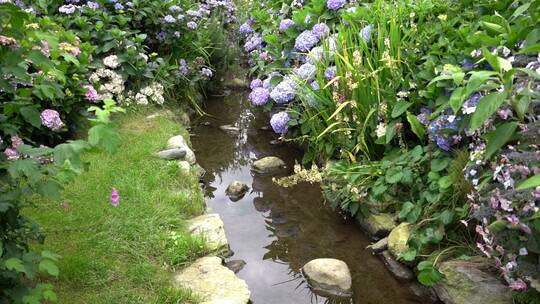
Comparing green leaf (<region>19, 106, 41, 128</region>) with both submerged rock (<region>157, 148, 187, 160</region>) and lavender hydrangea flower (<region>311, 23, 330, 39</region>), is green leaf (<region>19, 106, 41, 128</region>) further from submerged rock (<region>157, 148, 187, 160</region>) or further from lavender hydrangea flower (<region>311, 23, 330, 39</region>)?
lavender hydrangea flower (<region>311, 23, 330, 39</region>)

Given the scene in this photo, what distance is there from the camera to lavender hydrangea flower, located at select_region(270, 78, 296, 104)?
16.2 feet

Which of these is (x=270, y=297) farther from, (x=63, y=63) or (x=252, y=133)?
(x=252, y=133)

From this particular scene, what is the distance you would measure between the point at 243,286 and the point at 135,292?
609 millimetres

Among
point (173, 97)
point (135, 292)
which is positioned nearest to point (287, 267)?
point (135, 292)

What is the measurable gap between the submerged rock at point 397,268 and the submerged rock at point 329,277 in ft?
0.97

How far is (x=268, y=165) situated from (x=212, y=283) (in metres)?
2.07

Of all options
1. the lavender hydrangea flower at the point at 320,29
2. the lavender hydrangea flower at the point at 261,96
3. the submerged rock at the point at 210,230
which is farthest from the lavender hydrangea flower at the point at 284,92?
the submerged rock at the point at 210,230

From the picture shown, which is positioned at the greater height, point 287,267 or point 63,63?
point 63,63

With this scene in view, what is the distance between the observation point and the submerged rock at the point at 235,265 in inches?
140

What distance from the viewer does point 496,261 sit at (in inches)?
110

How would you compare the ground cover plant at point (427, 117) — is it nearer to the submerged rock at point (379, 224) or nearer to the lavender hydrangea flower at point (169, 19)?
the submerged rock at point (379, 224)

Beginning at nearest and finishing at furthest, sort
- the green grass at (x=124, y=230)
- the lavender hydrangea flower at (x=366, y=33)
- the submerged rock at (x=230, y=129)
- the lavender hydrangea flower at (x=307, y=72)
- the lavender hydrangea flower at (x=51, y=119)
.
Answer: the green grass at (x=124, y=230) → the lavender hydrangea flower at (x=51, y=119) → the lavender hydrangea flower at (x=366, y=33) → the lavender hydrangea flower at (x=307, y=72) → the submerged rock at (x=230, y=129)

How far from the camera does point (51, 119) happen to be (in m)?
4.03

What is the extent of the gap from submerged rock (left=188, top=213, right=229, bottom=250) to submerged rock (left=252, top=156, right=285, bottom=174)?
1355 millimetres
